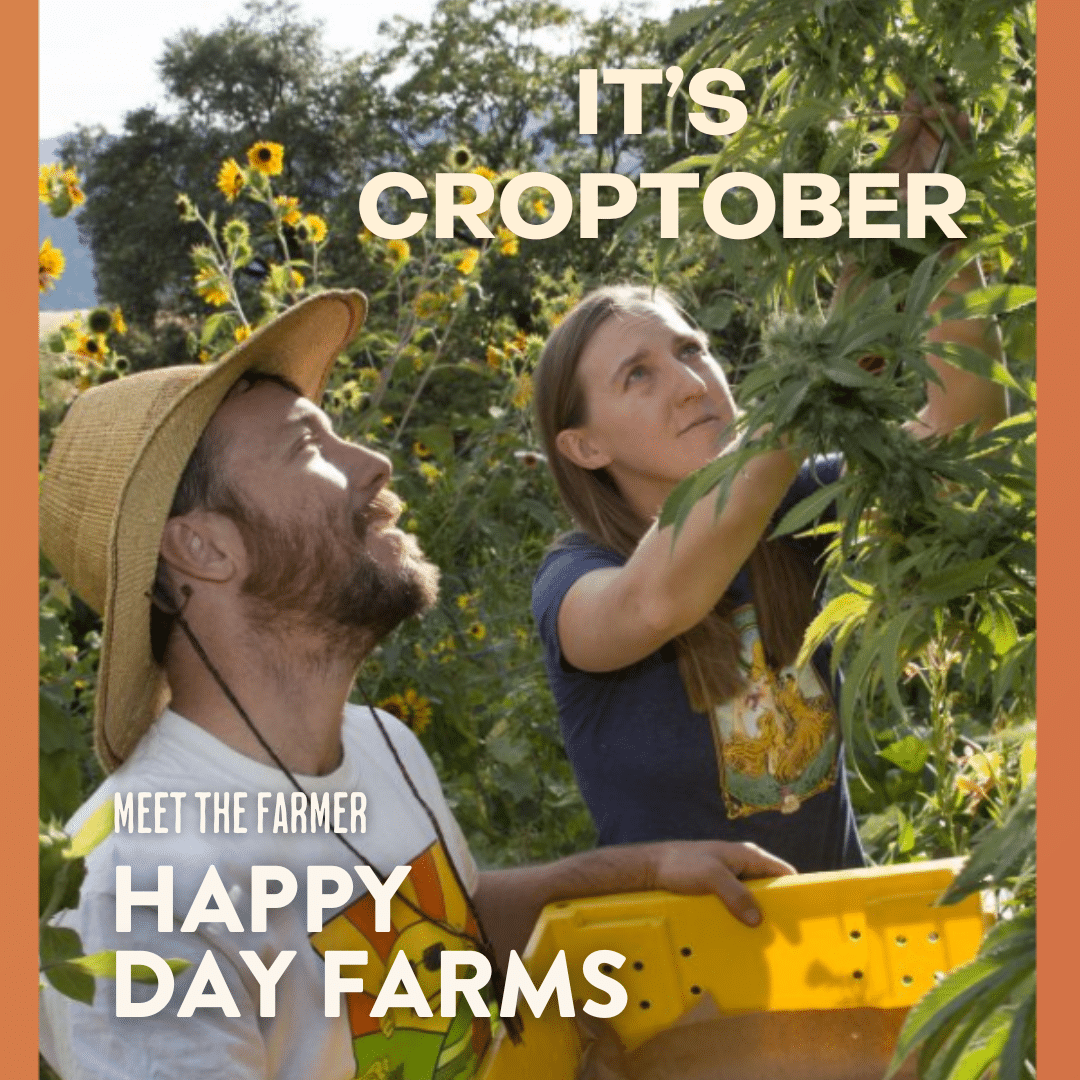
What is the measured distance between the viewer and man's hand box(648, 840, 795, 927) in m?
1.66

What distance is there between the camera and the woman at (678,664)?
1.85 meters

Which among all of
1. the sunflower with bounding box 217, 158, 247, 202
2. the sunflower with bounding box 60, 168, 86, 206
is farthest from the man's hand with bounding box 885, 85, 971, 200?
the sunflower with bounding box 217, 158, 247, 202

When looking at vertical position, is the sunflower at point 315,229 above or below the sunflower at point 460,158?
below

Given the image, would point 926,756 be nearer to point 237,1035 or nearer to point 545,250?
point 237,1035

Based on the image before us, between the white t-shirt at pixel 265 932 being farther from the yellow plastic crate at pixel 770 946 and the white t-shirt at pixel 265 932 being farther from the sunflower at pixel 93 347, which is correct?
the sunflower at pixel 93 347

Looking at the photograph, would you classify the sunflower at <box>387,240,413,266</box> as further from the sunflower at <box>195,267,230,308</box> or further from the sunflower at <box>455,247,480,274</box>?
the sunflower at <box>195,267,230,308</box>

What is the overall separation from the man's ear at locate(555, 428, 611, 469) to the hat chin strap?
415mm

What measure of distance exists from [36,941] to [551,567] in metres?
1.06

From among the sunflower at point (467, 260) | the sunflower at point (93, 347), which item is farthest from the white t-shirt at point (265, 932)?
the sunflower at point (467, 260)

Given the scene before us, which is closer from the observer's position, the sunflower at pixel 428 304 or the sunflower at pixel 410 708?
the sunflower at pixel 410 708

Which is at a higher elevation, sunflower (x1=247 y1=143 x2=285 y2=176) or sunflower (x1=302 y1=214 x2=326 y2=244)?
sunflower (x1=247 y1=143 x2=285 y2=176)

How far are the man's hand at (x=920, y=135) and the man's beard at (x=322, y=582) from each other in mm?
657

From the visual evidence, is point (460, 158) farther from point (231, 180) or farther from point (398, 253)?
point (231, 180)

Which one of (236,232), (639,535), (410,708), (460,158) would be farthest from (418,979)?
(460,158)
